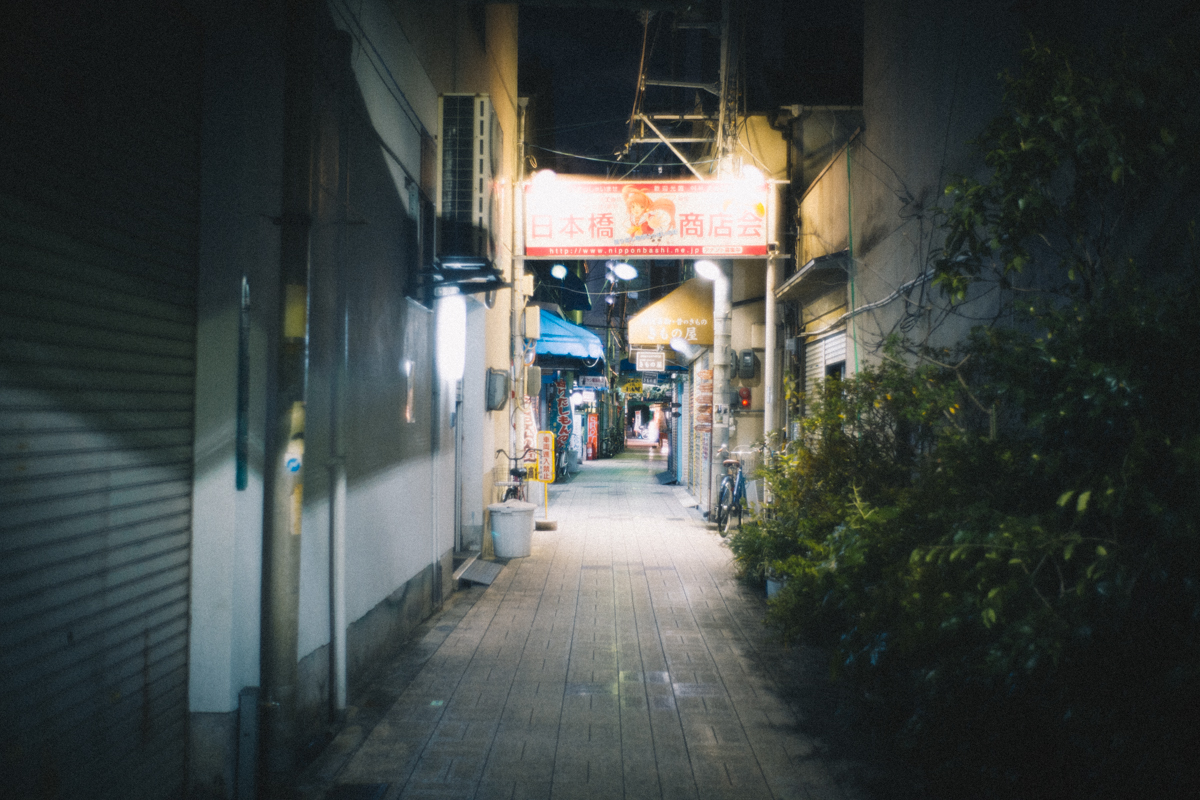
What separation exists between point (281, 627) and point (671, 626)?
4375 millimetres

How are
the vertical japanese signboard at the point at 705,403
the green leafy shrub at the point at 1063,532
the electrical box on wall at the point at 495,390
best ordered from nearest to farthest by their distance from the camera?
the green leafy shrub at the point at 1063,532, the electrical box on wall at the point at 495,390, the vertical japanese signboard at the point at 705,403

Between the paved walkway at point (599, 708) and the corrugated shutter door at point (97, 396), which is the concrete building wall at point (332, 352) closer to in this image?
the corrugated shutter door at point (97, 396)

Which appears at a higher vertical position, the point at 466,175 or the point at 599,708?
the point at 466,175

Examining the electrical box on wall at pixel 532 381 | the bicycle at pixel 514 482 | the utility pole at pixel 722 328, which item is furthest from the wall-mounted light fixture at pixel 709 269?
the bicycle at pixel 514 482

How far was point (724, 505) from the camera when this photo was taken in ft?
44.8

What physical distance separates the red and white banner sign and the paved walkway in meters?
4.94

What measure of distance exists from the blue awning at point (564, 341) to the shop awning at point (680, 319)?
983mm

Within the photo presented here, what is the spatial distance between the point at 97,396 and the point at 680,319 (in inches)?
531

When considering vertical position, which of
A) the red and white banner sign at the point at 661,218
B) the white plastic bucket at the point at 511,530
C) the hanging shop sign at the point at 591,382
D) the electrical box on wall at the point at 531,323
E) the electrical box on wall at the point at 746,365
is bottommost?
the white plastic bucket at the point at 511,530

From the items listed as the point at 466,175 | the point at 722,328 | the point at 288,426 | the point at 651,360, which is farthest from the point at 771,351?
the point at 288,426

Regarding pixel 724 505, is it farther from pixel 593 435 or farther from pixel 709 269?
pixel 593 435

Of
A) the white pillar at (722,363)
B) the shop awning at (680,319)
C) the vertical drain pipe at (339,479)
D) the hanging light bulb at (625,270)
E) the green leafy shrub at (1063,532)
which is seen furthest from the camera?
the hanging light bulb at (625,270)

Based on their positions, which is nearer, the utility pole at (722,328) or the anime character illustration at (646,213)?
the anime character illustration at (646,213)

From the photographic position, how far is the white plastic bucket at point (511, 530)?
10.9m
